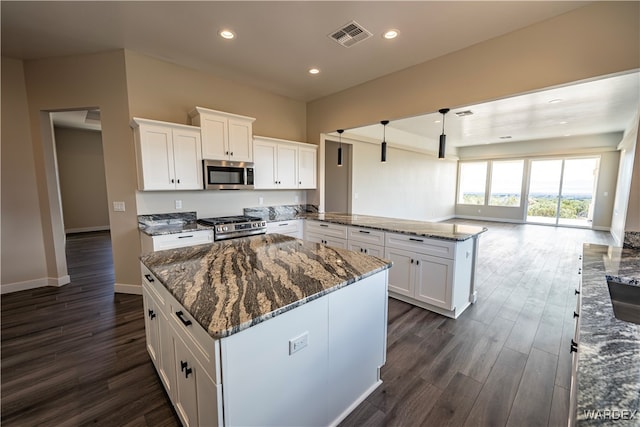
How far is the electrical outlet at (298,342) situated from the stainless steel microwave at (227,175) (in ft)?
9.25

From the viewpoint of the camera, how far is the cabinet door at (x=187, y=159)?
10.9ft

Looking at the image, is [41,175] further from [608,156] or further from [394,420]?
[608,156]

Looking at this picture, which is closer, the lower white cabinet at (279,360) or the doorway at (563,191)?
the lower white cabinet at (279,360)

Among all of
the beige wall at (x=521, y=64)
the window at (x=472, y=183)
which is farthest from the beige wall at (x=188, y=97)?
the window at (x=472, y=183)

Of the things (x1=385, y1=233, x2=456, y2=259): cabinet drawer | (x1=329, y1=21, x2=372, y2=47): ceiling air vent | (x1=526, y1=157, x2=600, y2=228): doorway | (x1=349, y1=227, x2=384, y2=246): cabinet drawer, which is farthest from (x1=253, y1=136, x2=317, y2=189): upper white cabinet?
(x1=526, y1=157, x2=600, y2=228): doorway

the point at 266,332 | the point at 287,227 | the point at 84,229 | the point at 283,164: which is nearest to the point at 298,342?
the point at 266,332

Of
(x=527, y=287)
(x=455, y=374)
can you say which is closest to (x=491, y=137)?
(x=527, y=287)

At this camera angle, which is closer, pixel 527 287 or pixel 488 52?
pixel 488 52

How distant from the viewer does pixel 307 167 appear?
15.6 feet

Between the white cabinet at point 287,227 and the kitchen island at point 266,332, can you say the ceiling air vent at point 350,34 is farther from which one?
the white cabinet at point 287,227

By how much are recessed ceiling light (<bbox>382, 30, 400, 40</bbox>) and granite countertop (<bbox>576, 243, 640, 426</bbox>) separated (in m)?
2.65

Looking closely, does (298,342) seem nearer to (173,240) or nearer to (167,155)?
(173,240)

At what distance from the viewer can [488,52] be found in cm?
278

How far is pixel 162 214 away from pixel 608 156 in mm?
11368
